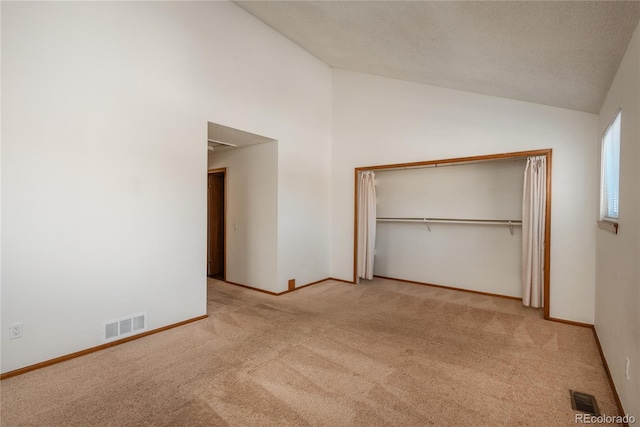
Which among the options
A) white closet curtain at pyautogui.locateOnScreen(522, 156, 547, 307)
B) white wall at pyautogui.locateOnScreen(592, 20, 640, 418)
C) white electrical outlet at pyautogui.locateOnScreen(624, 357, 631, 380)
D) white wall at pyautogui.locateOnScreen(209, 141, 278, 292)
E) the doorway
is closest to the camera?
white wall at pyautogui.locateOnScreen(592, 20, 640, 418)

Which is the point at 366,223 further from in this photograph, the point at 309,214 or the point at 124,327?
the point at 124,327

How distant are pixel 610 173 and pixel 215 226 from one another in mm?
5223

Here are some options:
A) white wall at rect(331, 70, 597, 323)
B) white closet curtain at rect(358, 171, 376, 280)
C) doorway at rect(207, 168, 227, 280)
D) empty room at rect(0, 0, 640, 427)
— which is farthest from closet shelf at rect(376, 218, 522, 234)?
doorway at rect(207, 168, 227, 280)

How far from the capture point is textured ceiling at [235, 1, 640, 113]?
1746 millimetres

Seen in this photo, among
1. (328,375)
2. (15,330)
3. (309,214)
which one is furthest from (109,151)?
(309,214)

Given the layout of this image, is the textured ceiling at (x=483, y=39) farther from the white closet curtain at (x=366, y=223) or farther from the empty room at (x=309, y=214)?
the white closet curtain at (x=366, y=223)

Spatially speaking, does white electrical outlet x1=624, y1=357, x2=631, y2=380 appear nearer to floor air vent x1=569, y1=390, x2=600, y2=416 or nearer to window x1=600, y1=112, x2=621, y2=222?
floor air vent x1=569, y1=390, x2=600, y2=416

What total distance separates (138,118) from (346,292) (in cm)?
331

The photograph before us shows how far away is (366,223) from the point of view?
15.6ft

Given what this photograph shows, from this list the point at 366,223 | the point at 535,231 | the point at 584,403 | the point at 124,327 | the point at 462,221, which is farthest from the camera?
the point at 366,223

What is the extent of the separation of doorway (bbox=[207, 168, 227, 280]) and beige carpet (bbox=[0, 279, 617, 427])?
6.98 feet

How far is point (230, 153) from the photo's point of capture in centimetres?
489

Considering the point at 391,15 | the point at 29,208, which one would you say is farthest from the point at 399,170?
the point at 29,208

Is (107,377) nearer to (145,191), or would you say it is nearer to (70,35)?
(145,191)
